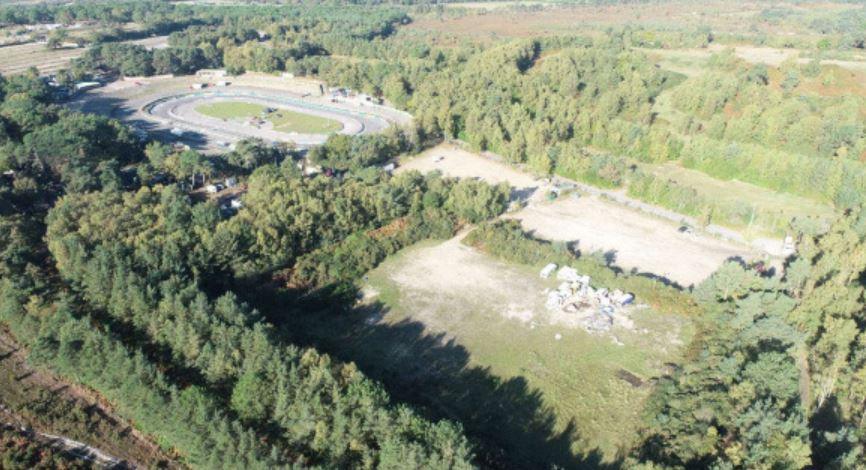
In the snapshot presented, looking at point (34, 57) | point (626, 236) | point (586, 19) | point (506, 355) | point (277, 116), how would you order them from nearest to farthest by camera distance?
point (506, 355)
point (626, 236)
point (277, 116)
point (34, 57)
point (586, 19)

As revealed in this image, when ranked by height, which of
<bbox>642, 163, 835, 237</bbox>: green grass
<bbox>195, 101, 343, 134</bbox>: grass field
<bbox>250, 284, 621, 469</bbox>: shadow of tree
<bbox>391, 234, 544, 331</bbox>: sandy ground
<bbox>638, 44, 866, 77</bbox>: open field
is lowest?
<bbox>250, 284, 621, 469</bbox>: shadow of tree

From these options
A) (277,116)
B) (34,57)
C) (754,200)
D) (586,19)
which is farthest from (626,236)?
(586,19)

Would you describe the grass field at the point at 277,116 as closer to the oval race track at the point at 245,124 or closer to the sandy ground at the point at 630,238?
the oval race track at the point at 245,124

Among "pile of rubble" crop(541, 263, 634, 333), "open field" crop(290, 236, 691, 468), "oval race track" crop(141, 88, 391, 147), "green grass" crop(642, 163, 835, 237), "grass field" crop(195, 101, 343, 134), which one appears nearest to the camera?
"open field" crop(290, 236, 691, 468)

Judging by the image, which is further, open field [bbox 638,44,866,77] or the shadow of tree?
open field [bbox 638,44,866,77]

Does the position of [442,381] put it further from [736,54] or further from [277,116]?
Answer: [736,54]

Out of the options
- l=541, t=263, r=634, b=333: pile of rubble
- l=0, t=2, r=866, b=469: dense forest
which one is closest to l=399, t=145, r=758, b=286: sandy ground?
l=0, t=2, r=866, b=469: dense forest

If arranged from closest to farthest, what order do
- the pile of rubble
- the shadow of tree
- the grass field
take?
1. the shadow of tree
2. the pile of rubble
3. the grass field

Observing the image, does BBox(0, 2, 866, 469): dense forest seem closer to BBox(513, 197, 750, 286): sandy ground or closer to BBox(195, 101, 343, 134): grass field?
BBox(513, 197, 750, 286): sandy ground
